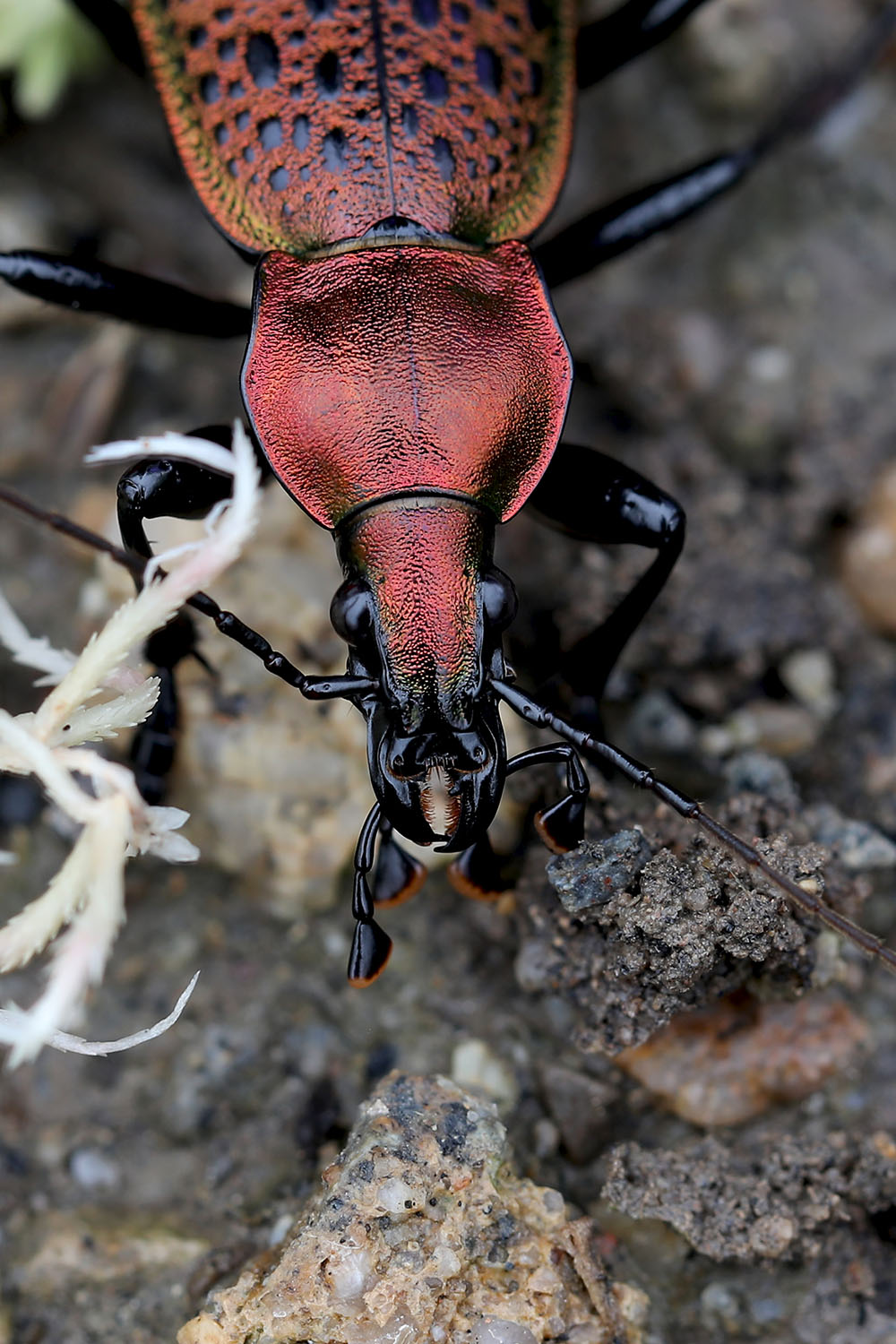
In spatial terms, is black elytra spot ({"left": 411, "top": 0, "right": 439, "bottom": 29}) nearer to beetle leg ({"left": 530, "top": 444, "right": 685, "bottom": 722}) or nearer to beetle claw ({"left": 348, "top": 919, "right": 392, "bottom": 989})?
beetle leg ({"left": 530, "top": 444, "right": 685, "bottom": 722})

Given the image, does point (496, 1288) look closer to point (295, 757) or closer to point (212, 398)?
point (295, 757)

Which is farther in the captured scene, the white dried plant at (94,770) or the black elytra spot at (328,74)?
the black elytra spot at (328,74)

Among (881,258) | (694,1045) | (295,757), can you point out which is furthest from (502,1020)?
(881,258)

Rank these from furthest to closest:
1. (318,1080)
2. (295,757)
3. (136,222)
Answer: (136,222) < (295,757) < (318,1080)

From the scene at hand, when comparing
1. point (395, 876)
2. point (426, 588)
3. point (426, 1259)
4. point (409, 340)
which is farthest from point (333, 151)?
point (426, 1259)

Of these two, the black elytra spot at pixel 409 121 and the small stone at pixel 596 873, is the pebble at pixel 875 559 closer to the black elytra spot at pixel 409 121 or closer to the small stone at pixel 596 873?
the small stone at pixel 596 873

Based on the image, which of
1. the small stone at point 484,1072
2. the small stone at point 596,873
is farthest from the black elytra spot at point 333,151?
the small stone at point 484,1072

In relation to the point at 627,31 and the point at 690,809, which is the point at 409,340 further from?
the point at 627,31
